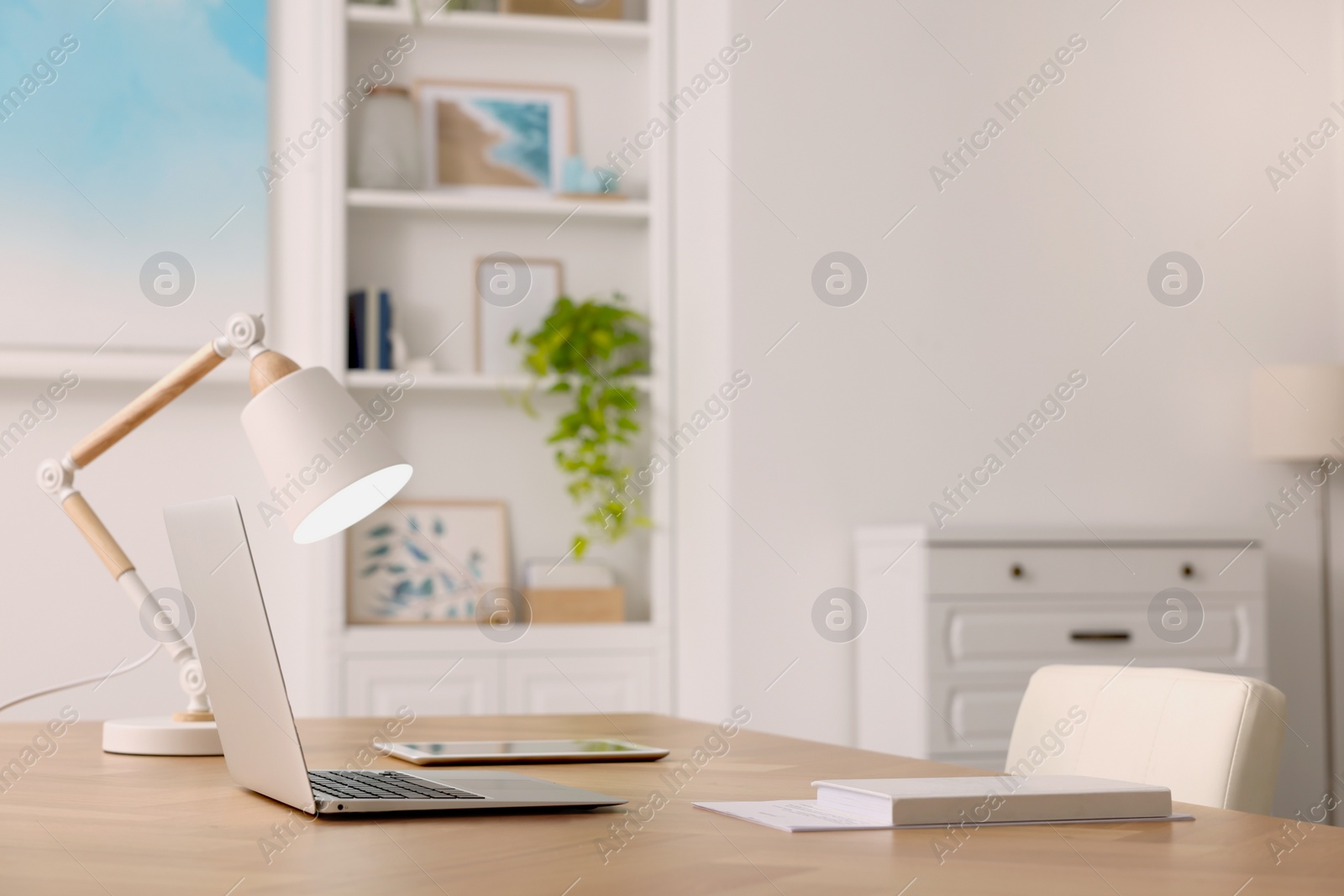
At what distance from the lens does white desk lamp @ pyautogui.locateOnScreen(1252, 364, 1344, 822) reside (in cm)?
334

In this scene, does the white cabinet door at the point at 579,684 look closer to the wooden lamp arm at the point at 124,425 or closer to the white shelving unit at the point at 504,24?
the white shelving unit at the point at 504,24

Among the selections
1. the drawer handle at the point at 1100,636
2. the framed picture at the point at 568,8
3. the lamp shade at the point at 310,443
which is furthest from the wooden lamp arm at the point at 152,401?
the framed picture at the point at 568,8

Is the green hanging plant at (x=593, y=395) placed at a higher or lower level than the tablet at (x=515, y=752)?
higher

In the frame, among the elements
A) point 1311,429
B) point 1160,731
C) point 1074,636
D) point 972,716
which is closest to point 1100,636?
point 1074,636

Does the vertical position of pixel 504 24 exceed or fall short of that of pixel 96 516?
it exceeds it

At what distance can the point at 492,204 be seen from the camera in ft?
11.6

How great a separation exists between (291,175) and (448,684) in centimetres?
133

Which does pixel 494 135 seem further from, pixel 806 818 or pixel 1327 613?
pixel 806 818

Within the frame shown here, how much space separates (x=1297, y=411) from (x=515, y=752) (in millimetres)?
2606

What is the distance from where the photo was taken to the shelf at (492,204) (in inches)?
137

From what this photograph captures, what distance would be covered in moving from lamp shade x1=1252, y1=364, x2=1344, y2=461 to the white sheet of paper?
8.61ft

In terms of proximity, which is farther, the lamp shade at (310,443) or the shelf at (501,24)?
the shelf at (501,24)

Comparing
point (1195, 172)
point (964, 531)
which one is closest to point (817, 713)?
point (964, 531)

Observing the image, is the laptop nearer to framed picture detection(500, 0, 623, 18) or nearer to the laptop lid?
the laptop lid
